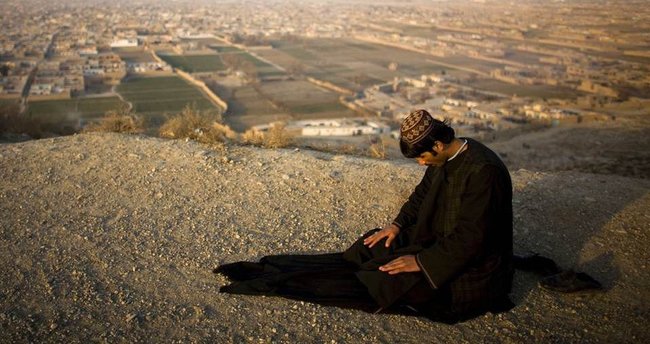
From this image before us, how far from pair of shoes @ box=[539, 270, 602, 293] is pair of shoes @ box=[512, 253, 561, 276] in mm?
137

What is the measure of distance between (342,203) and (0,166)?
151 inches

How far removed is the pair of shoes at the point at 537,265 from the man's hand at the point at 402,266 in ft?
3.76

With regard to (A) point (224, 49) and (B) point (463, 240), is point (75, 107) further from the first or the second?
(A) point (224, 49)

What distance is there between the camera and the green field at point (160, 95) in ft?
66.5

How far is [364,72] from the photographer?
29891 millimetres

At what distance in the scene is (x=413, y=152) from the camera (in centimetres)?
252

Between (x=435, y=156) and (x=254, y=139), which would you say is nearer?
(x=435, y=156)

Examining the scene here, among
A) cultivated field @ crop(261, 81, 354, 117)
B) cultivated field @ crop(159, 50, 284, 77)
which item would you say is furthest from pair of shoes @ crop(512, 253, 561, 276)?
cultivated field @ crop(159, 50, 284, 77)

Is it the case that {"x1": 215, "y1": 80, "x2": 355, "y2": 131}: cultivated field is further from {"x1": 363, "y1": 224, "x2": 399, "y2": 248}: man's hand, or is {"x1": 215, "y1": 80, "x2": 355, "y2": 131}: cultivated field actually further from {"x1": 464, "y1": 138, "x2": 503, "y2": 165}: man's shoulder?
{"x1": 464, "y1": 138, "x2": 503, "y2": 165}: man's shoulder

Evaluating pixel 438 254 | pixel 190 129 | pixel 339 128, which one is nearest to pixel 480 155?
pixel 438 254

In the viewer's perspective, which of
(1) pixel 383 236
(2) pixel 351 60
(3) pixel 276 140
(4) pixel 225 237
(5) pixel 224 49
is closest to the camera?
(1) pixel 383 236

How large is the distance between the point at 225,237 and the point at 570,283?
2564 mm

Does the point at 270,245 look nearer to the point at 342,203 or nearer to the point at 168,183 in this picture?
the point at 342,203

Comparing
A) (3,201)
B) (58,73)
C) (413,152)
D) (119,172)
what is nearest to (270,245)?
(413,152)
